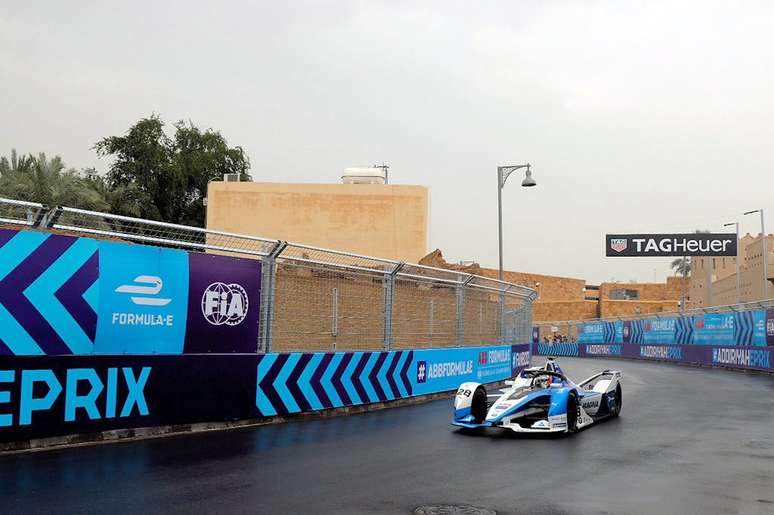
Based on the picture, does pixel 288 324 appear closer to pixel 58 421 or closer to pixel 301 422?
pixel 301 422

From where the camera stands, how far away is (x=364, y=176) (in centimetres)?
4584

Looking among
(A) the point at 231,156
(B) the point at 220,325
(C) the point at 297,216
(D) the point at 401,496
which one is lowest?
(D) the point at 401,496

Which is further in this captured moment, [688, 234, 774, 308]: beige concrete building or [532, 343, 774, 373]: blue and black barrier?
[688, 234, 774, 308]: beige concrete building

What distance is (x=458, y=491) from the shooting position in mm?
7027

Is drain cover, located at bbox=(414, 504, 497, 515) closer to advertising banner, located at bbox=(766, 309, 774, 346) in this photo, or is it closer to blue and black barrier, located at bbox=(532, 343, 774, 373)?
blue and black barrier, located at bbox=(532, 343, 774, 373)

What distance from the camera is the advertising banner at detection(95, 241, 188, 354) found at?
386 inches

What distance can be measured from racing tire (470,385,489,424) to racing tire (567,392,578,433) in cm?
129

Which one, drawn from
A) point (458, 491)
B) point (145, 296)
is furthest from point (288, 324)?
point (458, 491)

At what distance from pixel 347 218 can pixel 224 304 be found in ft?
104

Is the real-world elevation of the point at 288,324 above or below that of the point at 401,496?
above

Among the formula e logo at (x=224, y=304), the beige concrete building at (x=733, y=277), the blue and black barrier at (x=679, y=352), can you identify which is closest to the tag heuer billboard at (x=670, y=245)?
the beige concrete building at (x=733, y=277)

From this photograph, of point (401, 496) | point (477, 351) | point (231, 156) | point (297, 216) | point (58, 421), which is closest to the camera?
point (401, 496)

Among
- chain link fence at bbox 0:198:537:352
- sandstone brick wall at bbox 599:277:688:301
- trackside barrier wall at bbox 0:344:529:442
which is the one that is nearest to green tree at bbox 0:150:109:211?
chain link fence at bbox 0:198:537:352

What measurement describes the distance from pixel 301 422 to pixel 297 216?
31.3 metres
